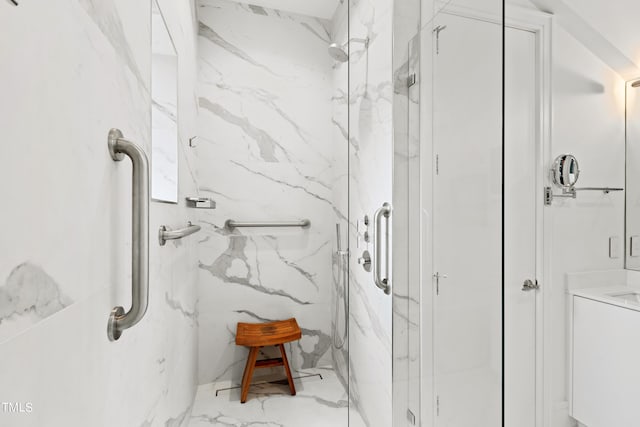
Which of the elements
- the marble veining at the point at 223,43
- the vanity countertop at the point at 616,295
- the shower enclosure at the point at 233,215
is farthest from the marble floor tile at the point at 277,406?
the marble veining at the point at 223,43

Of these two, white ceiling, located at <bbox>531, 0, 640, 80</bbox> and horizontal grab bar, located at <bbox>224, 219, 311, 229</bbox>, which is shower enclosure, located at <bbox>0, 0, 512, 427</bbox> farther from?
white ceiling, located at <bbox>531, 0, 640, 80</bbox>

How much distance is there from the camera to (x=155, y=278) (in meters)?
1.09

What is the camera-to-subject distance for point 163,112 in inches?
49.2

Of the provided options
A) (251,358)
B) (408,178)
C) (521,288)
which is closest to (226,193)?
(251,358)

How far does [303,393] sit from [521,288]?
1.88 metres

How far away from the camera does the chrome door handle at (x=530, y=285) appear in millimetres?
526

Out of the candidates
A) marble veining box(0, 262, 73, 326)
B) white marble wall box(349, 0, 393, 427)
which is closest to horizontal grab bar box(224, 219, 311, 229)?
white marble wall box(349, 0, 393, 427)

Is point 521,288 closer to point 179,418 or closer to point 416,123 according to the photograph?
point 416,123

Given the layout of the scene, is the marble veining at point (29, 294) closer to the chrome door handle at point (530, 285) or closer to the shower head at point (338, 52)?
the chrome door handle at point (530, 285)

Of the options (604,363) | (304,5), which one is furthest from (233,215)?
(604,363)

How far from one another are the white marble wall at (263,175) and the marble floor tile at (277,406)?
189 millimetres

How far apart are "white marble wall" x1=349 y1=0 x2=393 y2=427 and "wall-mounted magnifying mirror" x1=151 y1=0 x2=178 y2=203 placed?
835 millimetres

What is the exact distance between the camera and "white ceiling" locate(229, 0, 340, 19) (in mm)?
2238

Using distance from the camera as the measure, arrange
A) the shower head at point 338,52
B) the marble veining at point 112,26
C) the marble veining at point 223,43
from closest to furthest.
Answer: the marble veining at point 112,26 → the shower head at point 338,52 → the marble veining at point 223,43
